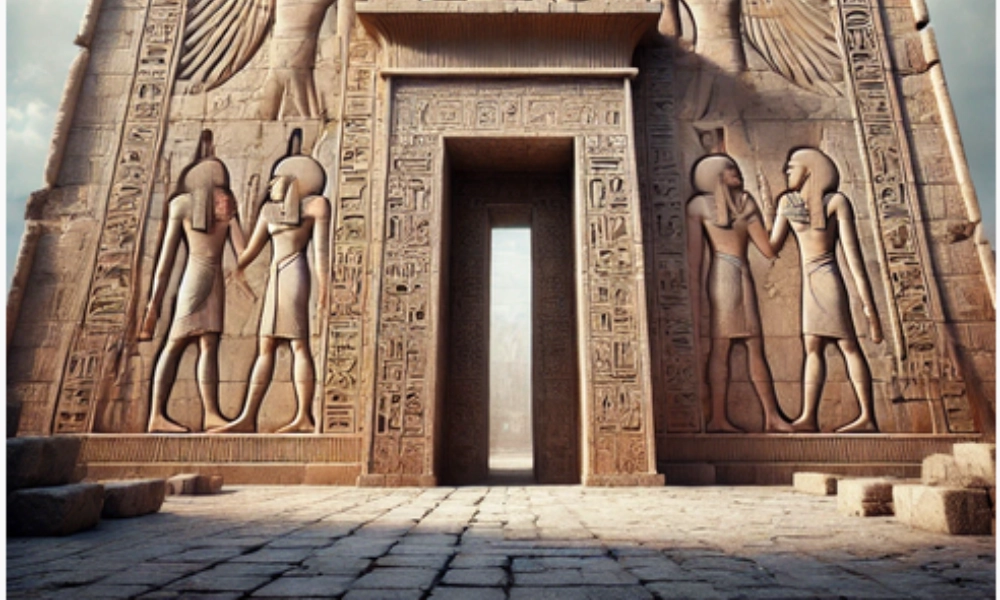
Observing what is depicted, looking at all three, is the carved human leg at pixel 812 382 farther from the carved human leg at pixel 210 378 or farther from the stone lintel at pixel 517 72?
the carved human leg at pixel 210 378

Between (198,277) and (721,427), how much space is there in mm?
6008

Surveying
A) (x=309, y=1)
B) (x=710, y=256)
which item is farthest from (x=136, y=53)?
(x=710, y=256)

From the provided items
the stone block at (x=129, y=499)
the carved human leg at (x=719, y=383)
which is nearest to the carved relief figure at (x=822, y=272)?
the carved human leg at (x=719, y=383)

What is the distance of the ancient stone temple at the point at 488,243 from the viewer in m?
6.70

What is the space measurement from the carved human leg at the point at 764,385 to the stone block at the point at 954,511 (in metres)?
3.81

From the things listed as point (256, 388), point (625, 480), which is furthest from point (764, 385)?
point (256, 388)

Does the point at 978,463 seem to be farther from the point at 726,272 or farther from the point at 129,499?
the point at 129,499

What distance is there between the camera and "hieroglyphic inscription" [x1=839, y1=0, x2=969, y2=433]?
6941 mm

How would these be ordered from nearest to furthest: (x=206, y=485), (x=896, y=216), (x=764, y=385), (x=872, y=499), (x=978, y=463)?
(x=978, y=463), (x=872, y=499), (x=206, y=485), (x=764, y=385), (x=896, y=216)

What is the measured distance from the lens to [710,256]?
7367 millimetres

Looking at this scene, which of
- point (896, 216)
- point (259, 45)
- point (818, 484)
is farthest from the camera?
point (259, 45)

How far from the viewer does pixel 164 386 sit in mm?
6879

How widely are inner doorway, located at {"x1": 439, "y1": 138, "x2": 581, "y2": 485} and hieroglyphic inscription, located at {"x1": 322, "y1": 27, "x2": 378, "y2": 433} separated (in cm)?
98

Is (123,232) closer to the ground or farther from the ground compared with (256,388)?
farther from the ground
